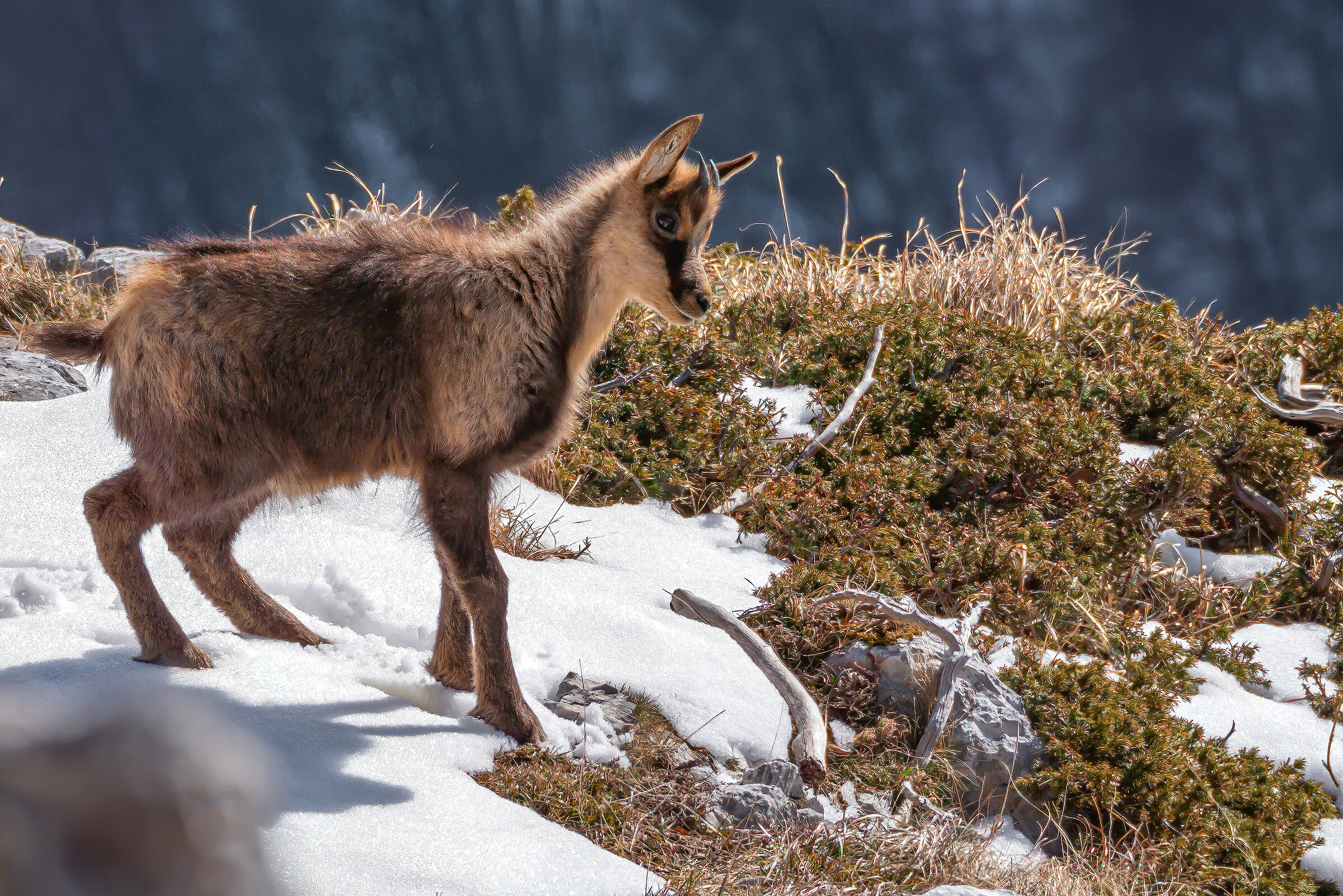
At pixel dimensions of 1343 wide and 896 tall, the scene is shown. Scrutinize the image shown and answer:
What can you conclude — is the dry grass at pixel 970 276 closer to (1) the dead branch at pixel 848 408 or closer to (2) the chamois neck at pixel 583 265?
(1) the dead branch at pixel 848 408

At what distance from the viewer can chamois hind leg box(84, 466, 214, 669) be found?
12.0 feet

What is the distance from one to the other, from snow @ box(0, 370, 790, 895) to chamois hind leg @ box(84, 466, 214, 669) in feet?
0.27

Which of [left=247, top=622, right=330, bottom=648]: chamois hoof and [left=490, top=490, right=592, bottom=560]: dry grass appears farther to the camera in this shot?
[left=490, top=490, right=592, bottom=560]: dry grass

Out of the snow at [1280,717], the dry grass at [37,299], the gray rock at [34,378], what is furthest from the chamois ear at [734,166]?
the dry grass at [37,299]

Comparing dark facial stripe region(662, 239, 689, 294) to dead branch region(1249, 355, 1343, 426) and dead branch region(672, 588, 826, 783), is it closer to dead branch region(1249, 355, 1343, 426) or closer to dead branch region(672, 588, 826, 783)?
dead branch region(672, 588, 826, 783)

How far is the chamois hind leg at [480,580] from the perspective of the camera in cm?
375

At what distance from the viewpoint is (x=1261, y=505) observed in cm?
702

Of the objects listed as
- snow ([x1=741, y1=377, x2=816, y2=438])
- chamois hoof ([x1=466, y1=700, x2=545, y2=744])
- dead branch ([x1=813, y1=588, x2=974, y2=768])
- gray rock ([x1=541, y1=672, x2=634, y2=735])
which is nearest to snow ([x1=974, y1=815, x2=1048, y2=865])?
dead branch ([x1=813, y1=588, x2=974, y2=768])

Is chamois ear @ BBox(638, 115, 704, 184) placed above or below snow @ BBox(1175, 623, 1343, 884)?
above

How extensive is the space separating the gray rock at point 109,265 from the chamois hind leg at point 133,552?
6.38 m

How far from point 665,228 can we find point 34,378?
4.43 meters

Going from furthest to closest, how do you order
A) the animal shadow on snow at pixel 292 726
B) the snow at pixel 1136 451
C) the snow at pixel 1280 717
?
the snow at pixel 1136 451 → the snow at pixel 1280 717 → the animal shadow on snow at pixel 292 726

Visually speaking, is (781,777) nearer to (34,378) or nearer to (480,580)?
(480,580)

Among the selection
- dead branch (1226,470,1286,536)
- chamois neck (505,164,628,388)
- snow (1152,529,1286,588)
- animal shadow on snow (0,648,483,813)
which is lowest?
animal shadow on snow (0,648,483,813)
